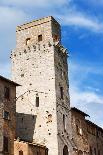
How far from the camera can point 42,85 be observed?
4731 cm

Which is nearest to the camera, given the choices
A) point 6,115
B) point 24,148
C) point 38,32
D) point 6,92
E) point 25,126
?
point 24,148

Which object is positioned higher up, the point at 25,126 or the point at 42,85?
the point at 42,85

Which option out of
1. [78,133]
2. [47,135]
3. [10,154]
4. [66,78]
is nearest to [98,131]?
[78,133]

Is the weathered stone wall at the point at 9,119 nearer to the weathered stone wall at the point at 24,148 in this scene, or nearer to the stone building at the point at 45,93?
the weathered stone wall at the point at 24,148

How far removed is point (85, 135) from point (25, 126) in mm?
10797

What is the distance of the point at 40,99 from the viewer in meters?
46.7

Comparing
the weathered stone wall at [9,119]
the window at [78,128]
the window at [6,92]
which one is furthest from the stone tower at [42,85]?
the window at [6,92]

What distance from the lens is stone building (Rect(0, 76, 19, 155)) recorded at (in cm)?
3888

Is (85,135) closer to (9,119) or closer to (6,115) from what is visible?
(9,119)

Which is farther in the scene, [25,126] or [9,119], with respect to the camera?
[25,126]

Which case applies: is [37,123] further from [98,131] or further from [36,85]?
[98,131]

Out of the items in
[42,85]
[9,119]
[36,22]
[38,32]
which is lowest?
[9,119]

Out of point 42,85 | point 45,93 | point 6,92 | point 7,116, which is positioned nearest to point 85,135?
point 45,93

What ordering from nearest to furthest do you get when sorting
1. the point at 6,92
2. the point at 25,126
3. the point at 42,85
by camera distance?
1. the point at 6,92
2. the point at 25,126
3. the point at 42,85
